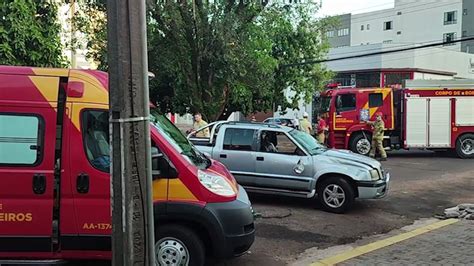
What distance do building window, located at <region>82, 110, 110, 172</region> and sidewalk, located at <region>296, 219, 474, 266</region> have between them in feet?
9.20

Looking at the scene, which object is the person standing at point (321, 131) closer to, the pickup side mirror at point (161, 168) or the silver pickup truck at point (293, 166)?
the silver pickup truck at point (293, 166)

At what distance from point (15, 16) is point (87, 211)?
642 centimetres

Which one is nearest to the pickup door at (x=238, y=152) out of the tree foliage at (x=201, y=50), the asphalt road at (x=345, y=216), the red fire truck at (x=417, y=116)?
the asphalt road at (x=345, y=216)

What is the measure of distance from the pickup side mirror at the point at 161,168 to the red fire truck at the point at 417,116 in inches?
598

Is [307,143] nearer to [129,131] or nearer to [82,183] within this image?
[82,183]

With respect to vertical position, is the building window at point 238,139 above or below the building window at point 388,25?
below

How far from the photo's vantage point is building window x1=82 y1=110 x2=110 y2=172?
5.29 m

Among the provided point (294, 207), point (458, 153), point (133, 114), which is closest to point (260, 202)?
point (294, 207)

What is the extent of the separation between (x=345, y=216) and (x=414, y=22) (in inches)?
2652

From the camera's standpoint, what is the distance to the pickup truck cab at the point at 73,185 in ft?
17.0

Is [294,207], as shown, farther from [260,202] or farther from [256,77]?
[256,77]

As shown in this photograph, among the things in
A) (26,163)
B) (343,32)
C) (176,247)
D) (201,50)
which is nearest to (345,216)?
(176,247)

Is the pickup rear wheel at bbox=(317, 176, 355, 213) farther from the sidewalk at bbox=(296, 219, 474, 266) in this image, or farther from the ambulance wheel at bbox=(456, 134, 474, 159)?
the ambulance wheel at bbox=(456, 134, 474, 159)

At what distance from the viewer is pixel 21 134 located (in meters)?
5.27
